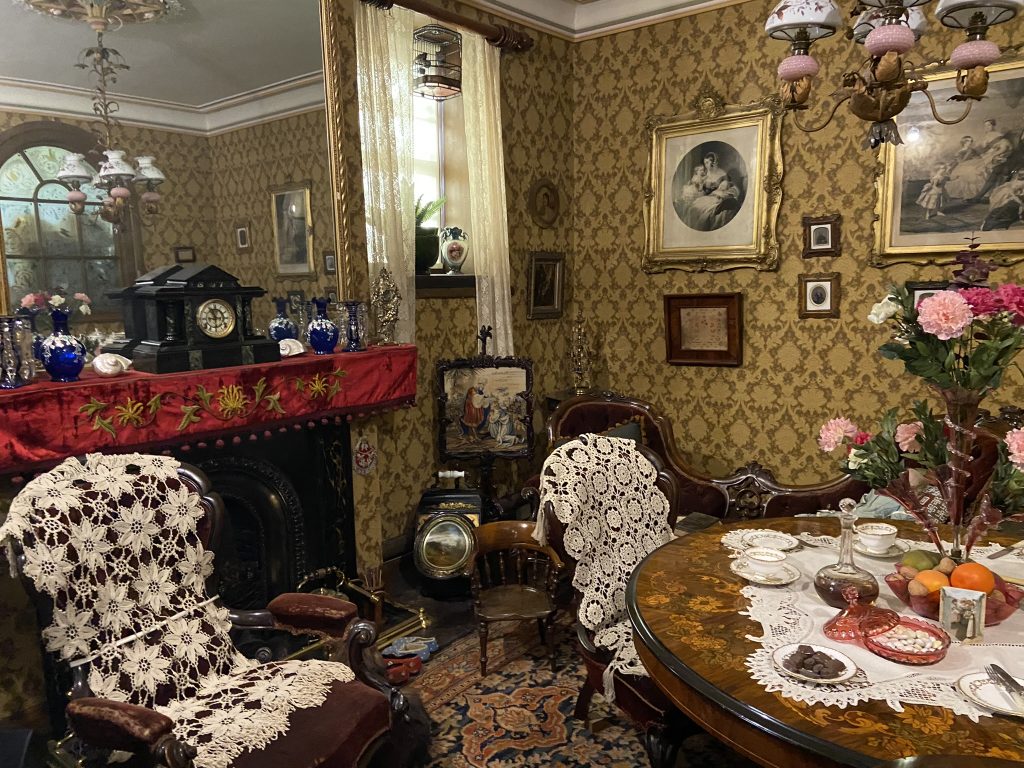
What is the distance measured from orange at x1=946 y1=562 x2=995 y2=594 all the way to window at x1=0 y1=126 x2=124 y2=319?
331 centimetres

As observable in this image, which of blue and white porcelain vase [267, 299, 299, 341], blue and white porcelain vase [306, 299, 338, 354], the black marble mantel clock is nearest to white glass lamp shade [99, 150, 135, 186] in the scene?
the black marble mantel clock

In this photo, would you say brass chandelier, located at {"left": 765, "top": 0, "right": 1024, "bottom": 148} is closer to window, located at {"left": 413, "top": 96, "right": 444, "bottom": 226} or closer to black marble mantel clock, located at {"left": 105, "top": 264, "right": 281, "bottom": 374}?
black marble mantel clock, located at {"left": 105, "top": 264, "right": 281, "bottom": 374}

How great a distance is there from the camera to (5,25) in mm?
2824

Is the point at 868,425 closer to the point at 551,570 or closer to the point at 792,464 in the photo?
the point at 792,464

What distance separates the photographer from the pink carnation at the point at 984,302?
75.3 inches

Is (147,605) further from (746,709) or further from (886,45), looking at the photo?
(886,45)

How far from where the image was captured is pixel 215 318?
327 centimetres

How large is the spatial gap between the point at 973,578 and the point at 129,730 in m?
2.27

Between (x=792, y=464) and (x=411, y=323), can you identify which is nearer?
(x=411, y=323)

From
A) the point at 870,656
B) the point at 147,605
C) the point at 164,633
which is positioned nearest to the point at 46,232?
the point at 147,605

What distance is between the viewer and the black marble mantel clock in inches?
122

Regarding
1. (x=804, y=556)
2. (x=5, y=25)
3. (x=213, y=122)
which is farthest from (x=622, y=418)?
(x=5, y=25)

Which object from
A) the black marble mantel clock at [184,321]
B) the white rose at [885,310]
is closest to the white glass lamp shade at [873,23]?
the white rose at [885,310]

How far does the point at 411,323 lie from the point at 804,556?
2668mm
